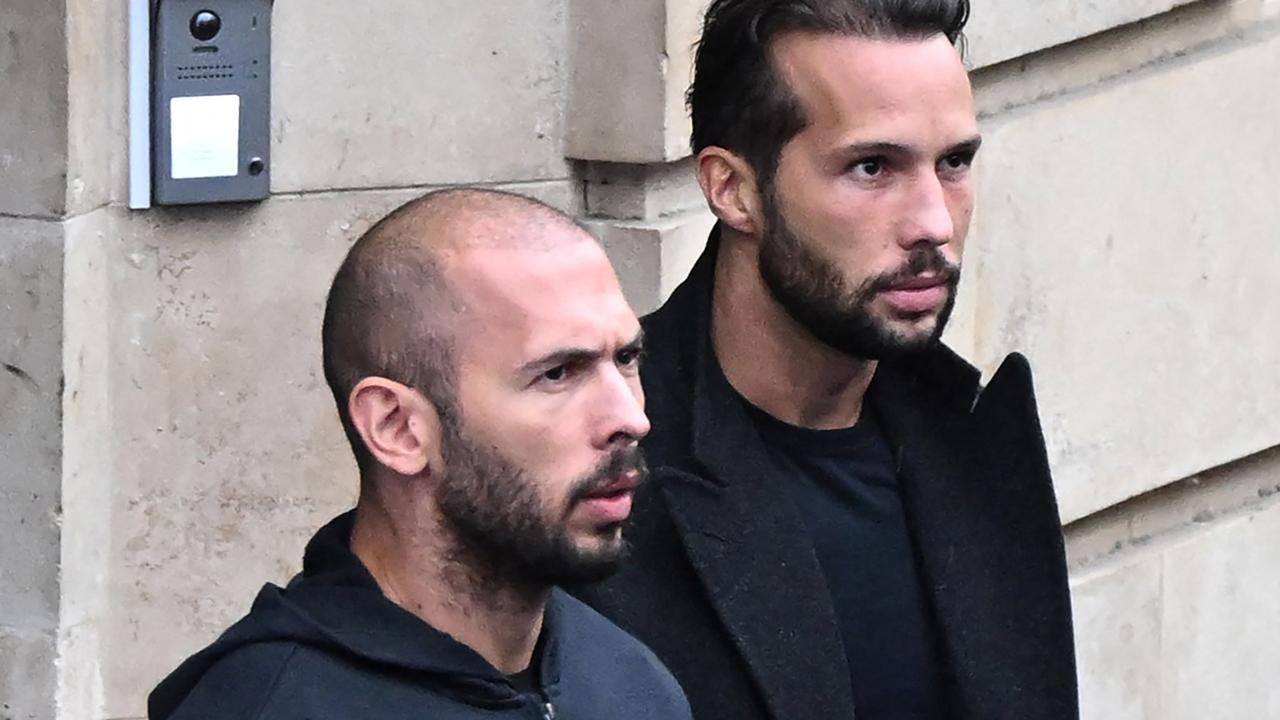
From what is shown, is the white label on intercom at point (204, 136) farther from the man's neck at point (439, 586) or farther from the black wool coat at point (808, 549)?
the man's neck at point (439, 586)

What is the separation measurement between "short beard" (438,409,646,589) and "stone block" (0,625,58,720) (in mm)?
1455

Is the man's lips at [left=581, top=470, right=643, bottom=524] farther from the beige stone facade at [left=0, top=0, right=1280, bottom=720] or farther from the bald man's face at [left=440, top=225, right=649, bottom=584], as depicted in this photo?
the beige stone facade at [left=0, top=0, right=1280, bottom=720]

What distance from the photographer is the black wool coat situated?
3285 millimetres

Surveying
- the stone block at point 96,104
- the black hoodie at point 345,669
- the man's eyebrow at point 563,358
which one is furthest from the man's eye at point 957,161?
the stone block at point 96,104

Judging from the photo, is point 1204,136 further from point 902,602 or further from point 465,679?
point 465,679

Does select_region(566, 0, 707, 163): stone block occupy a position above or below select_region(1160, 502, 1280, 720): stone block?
above

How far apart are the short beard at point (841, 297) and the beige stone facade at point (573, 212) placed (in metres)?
1.24

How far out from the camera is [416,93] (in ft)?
14.6

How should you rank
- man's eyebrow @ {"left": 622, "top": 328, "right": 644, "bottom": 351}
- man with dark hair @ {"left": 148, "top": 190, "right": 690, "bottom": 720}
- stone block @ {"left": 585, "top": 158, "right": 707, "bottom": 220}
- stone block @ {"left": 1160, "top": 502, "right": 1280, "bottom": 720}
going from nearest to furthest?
man with dark hair @ {"left": 148, "top": 190, "right": 690, "bottom": 720}, man's eyebrow @ {"left": 622, "top": 328, "right": 644, "bottom": 351}, stone block @ {"left": 585, "top": 158, "right": 707, "bottom": 220}, stone block @ {"left": 1160, "top": 502, "right": 1280, "bottom": 720}

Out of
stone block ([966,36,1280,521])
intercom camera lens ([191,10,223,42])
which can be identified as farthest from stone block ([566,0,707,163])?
stone block ([966,36,1280,521])

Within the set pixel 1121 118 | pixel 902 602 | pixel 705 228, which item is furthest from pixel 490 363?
pixel 1121 118

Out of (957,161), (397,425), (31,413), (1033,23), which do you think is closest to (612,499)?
(397,425)

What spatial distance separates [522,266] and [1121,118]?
2773mm

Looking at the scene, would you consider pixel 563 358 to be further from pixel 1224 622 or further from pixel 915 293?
pixel 1224 622
